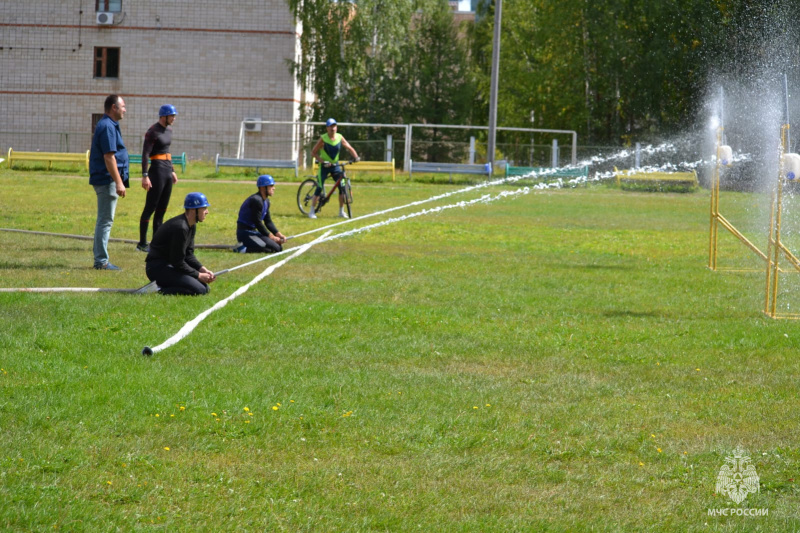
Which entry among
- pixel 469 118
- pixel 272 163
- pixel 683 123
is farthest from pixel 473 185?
pixel 469 118

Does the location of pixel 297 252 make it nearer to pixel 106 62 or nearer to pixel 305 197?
pixel 305 197

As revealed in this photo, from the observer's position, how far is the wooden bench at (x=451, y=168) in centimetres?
3581

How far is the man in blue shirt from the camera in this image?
39.4ft

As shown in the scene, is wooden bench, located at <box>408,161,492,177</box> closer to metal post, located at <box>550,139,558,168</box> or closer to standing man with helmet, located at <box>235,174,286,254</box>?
metal post, located at <box>550,139,558,168</box>

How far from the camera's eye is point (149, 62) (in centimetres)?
4800

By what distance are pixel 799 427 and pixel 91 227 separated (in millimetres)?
13270

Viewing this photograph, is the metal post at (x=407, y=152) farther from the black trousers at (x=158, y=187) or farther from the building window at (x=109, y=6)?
the black trousers at (x=158, y=187)

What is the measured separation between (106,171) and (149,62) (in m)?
37.8

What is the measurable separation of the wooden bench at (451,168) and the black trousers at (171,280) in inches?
1016

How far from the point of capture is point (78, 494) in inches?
187

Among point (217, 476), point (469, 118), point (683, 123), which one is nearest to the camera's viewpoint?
point (217, 476)

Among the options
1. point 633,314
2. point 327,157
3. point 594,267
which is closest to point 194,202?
point 633,314

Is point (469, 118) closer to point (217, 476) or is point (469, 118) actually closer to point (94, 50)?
point (94, 50)

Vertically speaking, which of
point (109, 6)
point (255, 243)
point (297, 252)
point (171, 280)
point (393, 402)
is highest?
point (109, 6)
